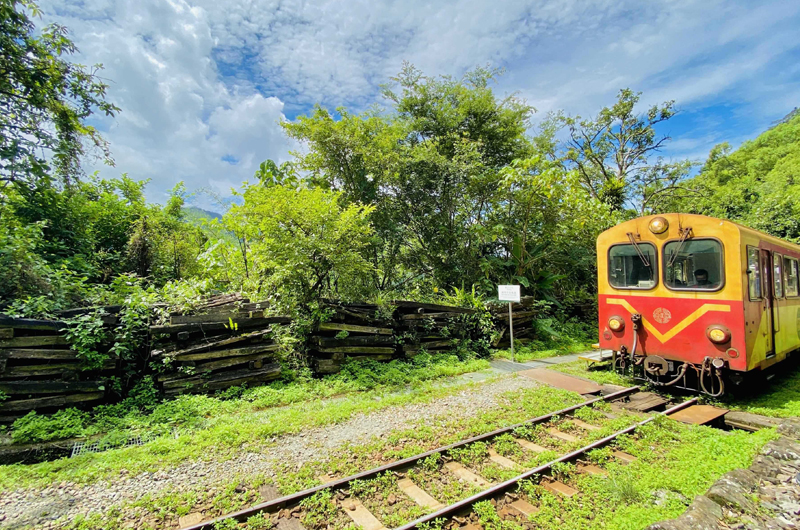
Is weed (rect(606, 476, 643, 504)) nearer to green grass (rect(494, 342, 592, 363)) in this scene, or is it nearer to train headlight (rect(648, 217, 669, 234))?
train headlight (rect(648, 217, 669, 234))

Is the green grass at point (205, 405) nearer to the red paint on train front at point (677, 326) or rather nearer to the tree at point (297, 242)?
the tree at point (297, 242)

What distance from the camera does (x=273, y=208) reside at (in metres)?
7.74

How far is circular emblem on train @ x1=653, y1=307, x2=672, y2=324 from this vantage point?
620cm

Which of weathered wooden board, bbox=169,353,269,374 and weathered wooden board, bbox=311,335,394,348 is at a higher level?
weathered wooden board, bbox=311,335,394,348

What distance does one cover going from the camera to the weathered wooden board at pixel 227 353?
5933 mm

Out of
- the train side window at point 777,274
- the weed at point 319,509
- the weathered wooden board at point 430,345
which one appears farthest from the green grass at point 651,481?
the weathered wooden board at point 430,345

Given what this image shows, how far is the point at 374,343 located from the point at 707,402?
6.30 meters

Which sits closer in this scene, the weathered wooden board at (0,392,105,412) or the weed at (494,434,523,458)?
the weed at (494,434,523,458)

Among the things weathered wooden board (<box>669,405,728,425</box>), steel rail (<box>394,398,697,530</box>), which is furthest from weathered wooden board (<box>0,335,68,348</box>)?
weathered wooden board (<box>669,405,728,425</box>)

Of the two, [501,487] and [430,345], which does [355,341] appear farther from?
[501,487]

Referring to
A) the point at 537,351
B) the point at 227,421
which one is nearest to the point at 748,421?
the point at 537,351

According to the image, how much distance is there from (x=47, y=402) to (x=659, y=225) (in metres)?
10.1

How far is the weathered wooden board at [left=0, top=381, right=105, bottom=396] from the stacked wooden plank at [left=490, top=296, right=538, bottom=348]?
9.04m

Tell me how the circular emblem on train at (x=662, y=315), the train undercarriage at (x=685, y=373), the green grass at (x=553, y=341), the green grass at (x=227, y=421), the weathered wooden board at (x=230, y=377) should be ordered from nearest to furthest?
the green grass at (x=227, y=421), the train undercarriage at (x=685, y=373), the weathered wooden board at (x=230, y=377), the circular emblem on train at (x=662, y=315), the green grass at (x=553, y=341)
